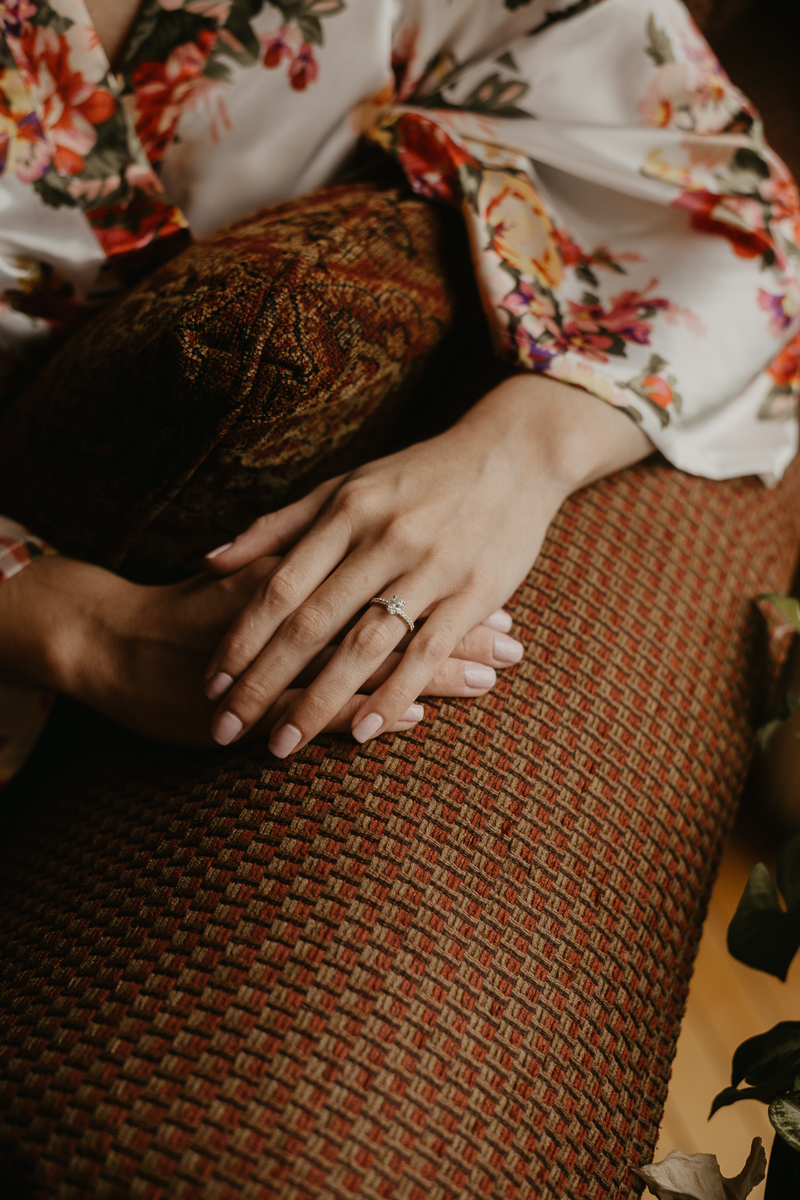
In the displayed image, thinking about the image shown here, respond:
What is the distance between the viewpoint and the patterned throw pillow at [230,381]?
1.47 ft

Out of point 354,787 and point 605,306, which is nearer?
point 354,787

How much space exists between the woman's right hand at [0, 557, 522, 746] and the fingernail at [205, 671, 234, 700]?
A: 0.08 ft

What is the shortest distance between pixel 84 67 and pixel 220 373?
1.06ft

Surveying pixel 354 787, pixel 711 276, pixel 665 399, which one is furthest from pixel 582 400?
pixel 354 787

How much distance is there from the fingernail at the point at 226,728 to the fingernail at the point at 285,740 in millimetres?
27

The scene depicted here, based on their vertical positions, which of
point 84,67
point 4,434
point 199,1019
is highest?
point 84,67

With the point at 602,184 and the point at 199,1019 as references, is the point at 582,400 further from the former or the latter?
the point at 199,1019

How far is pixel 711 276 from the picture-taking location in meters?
0.65

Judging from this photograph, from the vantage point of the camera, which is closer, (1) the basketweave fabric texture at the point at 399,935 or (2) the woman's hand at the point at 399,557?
(1) the basketweave fabric texture at the point at 399,935

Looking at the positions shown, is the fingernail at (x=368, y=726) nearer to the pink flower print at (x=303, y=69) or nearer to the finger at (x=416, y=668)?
the finger at (x=416, y=668)

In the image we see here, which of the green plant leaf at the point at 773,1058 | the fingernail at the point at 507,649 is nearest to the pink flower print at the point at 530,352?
the fingernail at the point at 507,649

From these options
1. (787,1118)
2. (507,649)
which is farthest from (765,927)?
(507,649)

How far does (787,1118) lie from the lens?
0.38m

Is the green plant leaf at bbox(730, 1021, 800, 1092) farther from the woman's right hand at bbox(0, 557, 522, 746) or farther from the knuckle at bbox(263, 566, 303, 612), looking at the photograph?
the knuckle at bbox(263, 566, 303, 612)
